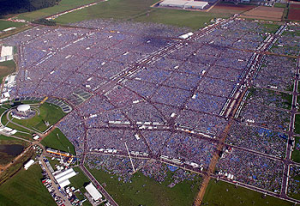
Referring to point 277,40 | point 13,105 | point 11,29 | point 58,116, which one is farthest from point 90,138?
point 11,29

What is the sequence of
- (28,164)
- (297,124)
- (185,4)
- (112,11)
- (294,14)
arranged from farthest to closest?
(185,4) < (112,11) < (294,14) < (297,124) < (28,164)

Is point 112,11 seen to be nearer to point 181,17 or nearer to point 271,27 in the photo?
point 181,17

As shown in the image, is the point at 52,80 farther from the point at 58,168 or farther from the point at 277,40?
the point at 277,40

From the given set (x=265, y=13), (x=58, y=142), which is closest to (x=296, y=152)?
(x=58, y=142)

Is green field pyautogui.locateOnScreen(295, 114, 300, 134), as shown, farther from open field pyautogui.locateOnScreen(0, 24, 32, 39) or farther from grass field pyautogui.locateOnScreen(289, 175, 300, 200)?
open field pyautogui.locateOnScreen(0, 24, 32, 39)

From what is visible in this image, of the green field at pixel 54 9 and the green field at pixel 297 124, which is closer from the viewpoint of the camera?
the green field at pixel 297 124

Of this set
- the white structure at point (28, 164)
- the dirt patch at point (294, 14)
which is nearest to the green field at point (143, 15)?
the dirt patch at point (294, 14)

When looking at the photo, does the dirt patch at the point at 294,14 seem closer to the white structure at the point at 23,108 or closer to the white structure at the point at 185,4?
the white structure at the point at 185,4
